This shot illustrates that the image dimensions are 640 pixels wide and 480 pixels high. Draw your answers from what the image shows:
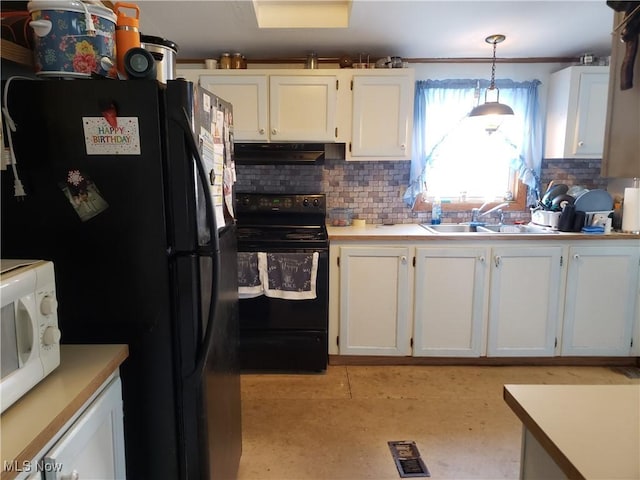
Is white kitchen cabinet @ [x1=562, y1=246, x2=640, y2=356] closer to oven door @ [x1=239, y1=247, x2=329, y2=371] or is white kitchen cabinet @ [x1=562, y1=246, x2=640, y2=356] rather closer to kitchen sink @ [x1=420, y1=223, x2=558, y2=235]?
kitchen sink @ [x1=420, y1=223, x2=558, y2=235]

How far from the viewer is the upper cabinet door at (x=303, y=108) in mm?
2930

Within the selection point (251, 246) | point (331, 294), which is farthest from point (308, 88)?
point (331, 294)

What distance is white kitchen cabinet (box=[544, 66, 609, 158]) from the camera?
9.73ft

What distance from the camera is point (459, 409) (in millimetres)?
2480

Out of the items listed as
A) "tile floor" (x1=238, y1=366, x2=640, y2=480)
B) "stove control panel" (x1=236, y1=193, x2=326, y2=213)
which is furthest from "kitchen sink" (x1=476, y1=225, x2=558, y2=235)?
"stove control panel" (x1=236, y1=193, x2=326, y2=213)

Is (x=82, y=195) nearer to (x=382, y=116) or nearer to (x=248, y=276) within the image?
(x=248, y=276)

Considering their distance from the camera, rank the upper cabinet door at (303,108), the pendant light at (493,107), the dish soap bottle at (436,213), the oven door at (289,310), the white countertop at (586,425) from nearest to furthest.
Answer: the white countertop at (586,425)
the pendant light at (493,107)
the oven door at (289,310)
the upper cabinet door at (303,108)
the dish soap bottle at (436,213)

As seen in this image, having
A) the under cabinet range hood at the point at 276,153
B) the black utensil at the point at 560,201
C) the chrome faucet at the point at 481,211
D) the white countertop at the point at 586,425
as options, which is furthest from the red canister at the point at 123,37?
the black utensil at the point at 560,201

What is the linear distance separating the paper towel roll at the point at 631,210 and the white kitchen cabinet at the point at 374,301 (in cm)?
154

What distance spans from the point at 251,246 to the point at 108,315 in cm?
158

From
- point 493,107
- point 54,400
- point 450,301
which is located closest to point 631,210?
point 493,107

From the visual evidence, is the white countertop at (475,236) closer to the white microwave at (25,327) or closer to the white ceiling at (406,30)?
the white ceiling at (406,30)

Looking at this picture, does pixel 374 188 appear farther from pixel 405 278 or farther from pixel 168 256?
pixel 168 256

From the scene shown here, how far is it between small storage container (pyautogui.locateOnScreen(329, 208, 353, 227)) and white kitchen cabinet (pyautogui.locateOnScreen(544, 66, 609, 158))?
1.60 meters
